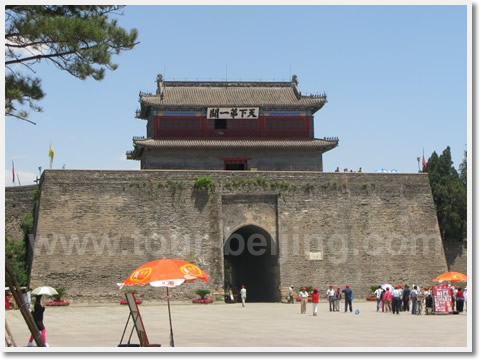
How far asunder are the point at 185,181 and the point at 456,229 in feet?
48.2

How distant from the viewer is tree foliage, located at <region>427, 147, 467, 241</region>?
41094 mm

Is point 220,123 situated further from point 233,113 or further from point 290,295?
point 290,295

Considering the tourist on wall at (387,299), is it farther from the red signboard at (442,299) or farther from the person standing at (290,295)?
the person standing at (290,295)

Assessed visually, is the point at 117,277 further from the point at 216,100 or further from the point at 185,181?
the point at 216,100

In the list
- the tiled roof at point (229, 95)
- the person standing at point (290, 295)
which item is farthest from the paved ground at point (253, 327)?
the tiled roof at point (229, 95)

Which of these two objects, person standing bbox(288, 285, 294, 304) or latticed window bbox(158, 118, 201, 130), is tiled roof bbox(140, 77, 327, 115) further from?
person standing bbox(288, 285, 294, 304)

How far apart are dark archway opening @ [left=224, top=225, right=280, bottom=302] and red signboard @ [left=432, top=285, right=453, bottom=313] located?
997 centimetres

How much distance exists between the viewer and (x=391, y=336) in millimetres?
17859

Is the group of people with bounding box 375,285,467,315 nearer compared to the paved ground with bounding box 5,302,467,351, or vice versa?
the paved ground with bounding box 5,302,467,351

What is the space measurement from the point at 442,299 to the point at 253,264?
1467 cm

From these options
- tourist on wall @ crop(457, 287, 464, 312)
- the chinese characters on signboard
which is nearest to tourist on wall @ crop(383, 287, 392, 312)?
tourist on wall @ crop(457, 287, 464, 312)

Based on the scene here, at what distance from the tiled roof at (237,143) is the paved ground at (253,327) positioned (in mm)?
10652

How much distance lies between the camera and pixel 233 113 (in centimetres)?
4109

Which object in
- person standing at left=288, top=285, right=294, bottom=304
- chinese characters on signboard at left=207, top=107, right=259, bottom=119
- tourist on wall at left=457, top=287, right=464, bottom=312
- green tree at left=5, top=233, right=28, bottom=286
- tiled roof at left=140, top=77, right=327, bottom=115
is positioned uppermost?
tiled roof at left=140, top=77, right=327, bottom=115
